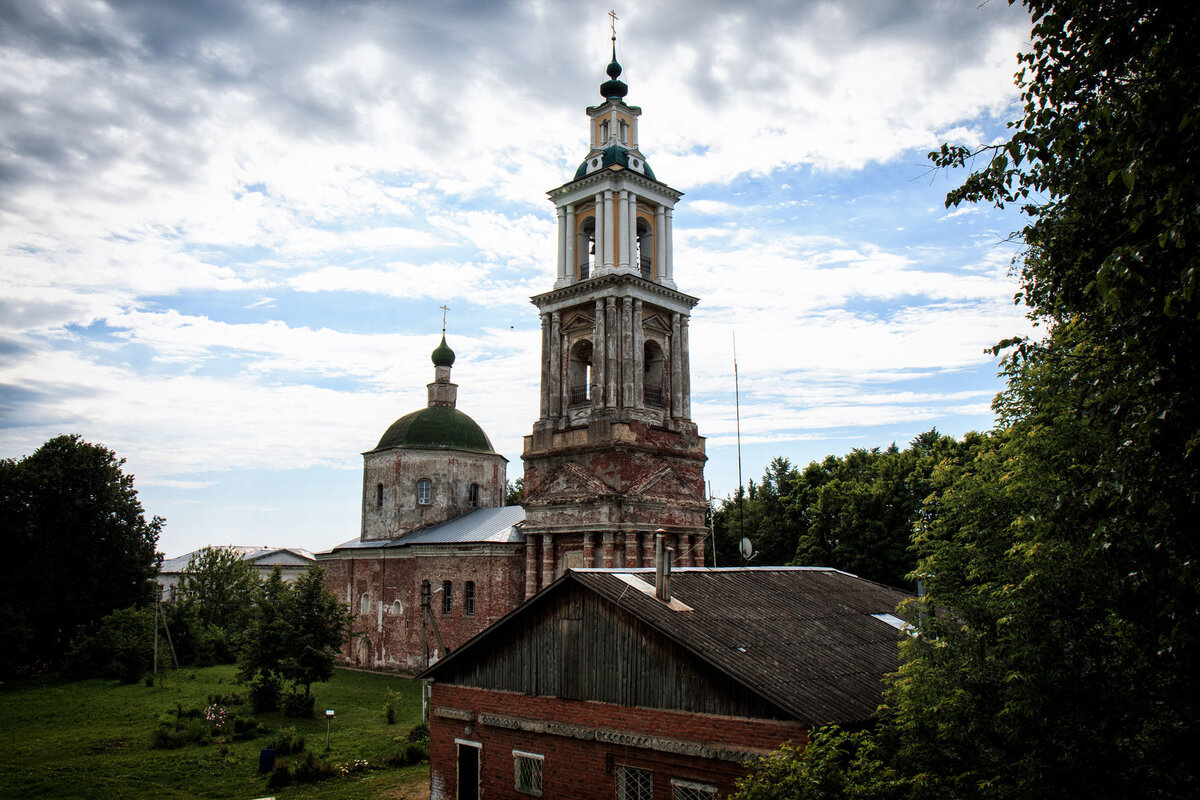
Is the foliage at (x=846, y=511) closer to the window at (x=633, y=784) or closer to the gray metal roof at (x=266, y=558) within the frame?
the window at (x=633, y=784)

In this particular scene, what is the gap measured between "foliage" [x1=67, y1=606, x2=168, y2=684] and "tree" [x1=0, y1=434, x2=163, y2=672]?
9.12 ft

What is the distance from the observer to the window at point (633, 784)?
13461 millimetres

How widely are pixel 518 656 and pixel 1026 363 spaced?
10630mm

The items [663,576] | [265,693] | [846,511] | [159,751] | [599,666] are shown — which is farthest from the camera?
[846,511]

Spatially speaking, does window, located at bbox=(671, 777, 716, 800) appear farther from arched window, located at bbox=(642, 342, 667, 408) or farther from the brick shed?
arched window, located at bbox=(642, 342, 667, 408)

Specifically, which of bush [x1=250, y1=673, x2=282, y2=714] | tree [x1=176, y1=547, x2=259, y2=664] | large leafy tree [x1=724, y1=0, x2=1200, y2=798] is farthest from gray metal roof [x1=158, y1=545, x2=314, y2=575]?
large leafy tree [x1=724, y1=0, x2=1200, y2=798]

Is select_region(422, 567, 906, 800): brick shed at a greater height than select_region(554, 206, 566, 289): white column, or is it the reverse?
select_region(554, 206, 566, 289): white column

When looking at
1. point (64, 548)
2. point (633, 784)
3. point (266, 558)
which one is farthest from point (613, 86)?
point (266, 558)

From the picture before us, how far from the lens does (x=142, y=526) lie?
48.0 metres

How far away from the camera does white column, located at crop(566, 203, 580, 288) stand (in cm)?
3328

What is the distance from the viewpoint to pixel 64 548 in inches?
1702

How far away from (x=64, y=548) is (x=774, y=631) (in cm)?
4314

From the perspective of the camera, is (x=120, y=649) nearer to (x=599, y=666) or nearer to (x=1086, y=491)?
(x=599, y=666)

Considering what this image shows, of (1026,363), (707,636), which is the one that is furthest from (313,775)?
(1026,363)
